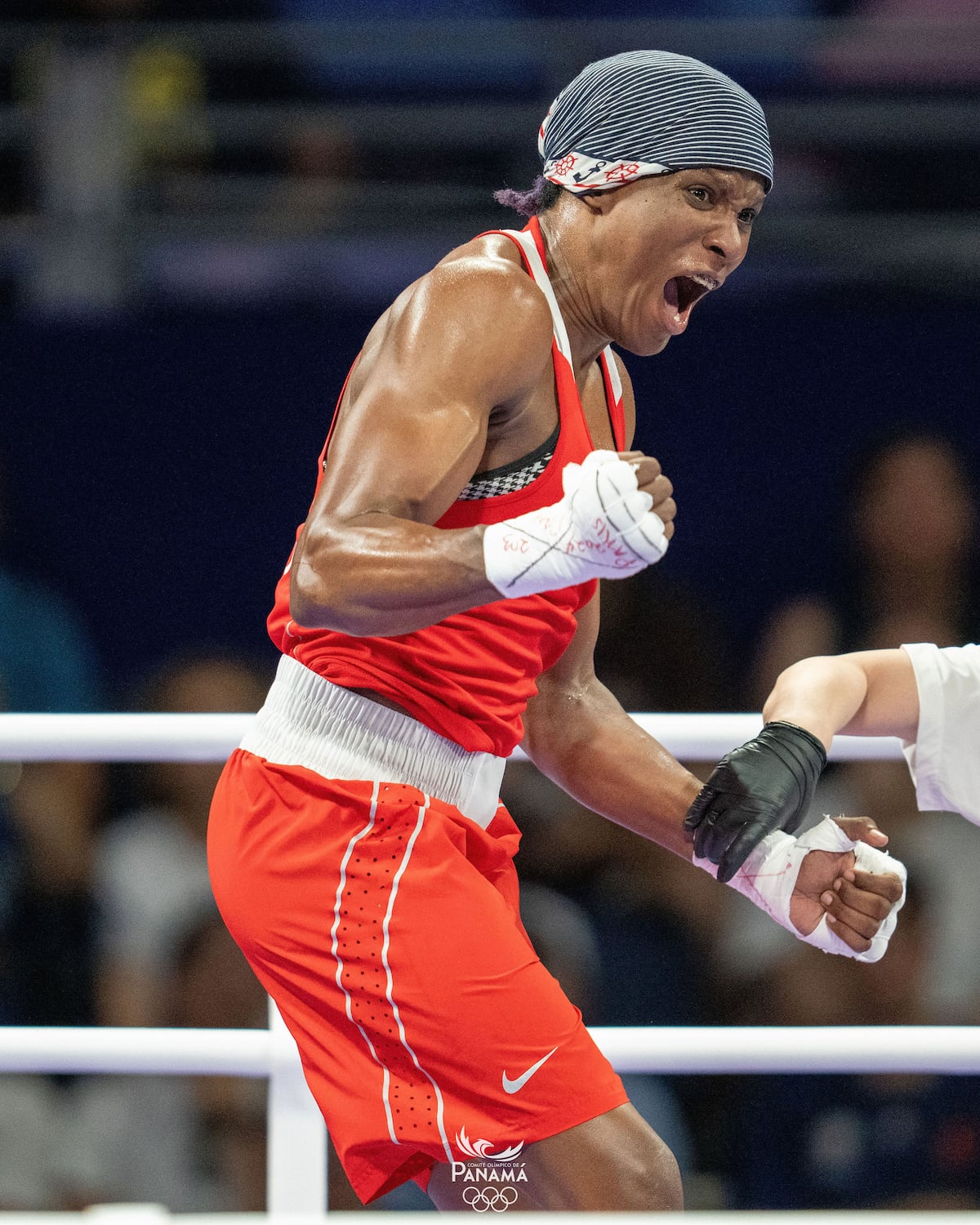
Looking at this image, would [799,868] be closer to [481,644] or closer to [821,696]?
[821,696]

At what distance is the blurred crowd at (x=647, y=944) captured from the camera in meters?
2.52

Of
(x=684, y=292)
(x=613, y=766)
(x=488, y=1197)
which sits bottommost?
(x=488, y=1197)

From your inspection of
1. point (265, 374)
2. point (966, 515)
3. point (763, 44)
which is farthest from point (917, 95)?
point (265, 374)

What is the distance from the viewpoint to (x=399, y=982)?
136 cm

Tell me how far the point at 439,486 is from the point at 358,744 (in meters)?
0.28

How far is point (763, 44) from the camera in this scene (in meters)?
4.08

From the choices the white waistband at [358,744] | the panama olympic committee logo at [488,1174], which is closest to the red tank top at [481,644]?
the white waistband at [358,744]

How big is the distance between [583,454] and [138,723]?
1.76 ft

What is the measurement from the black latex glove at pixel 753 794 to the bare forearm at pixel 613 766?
0.32 ft

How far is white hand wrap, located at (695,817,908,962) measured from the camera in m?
1.55

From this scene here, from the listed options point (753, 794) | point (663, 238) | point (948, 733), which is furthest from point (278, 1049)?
point (663, 238)

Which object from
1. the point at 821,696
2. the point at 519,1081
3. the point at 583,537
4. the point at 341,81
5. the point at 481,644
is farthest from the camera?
the point at 341,81

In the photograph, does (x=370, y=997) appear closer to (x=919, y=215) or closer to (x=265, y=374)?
(x=265, y=374)

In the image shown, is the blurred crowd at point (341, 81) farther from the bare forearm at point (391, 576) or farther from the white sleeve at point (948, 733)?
the bare forearm at point (391, 576)
